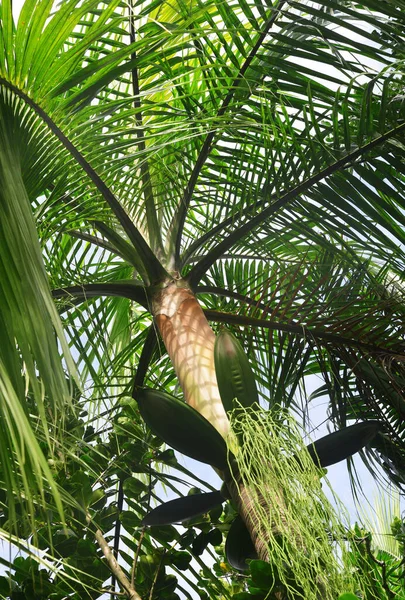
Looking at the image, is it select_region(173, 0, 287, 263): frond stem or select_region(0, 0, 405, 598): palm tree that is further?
select_region(173, 0, 287, 263): frond stem

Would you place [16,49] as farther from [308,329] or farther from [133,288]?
[308,329]

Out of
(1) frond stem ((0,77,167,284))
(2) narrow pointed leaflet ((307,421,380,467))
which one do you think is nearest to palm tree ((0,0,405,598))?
(1) frond stem ((0,77,167,284))

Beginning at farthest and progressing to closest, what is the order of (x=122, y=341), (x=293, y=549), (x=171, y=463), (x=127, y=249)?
(x=122, y=341)
(x=127, y=249)
(x=171, y=463)
(x=293, y=549)

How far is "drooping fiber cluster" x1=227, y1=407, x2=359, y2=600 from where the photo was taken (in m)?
0.96

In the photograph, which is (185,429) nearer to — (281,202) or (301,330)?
(301,330)

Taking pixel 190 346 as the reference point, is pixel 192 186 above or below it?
above

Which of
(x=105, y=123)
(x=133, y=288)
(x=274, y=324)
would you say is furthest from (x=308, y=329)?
(x=105, y=123)

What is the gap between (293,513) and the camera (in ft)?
3.40

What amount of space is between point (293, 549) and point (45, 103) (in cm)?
87

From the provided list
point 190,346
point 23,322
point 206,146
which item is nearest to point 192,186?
point 206,146

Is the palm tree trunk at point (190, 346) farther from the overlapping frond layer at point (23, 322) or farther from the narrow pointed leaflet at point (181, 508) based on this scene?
the overlapping frond layer at point (23, 322)

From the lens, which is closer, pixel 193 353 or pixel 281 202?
pixel 193 353

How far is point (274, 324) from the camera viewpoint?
1609 mm

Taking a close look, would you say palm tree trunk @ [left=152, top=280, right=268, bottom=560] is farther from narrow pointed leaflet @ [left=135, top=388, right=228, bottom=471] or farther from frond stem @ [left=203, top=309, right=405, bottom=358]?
frond stem @ [left=203, top=309, right=405, bottom=358]
